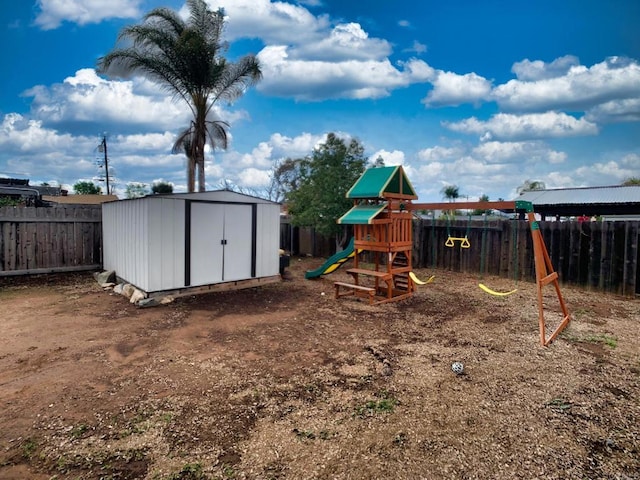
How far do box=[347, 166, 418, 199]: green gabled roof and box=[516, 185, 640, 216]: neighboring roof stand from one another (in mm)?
12032

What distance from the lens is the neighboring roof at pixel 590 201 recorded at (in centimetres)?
1698

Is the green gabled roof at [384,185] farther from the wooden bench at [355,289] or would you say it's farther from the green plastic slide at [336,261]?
the wooden bench at [355,289]

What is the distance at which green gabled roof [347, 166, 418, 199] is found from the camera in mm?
6978

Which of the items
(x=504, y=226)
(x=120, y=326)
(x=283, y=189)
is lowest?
(x=120, y=326)

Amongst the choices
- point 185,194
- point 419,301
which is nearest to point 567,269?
point 419,301

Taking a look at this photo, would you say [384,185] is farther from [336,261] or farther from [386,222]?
[336,261]

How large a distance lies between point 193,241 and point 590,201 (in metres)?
18.5

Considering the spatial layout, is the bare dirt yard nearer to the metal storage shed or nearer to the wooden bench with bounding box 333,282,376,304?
the wooden bench with bounding box 333,282,376,304

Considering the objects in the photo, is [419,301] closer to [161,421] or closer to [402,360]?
[402,360]

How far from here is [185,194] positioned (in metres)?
7.11

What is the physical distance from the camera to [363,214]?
7062mm

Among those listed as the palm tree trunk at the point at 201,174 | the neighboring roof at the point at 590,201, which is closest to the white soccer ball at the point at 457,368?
the palm tree trunk at the point at 201,174

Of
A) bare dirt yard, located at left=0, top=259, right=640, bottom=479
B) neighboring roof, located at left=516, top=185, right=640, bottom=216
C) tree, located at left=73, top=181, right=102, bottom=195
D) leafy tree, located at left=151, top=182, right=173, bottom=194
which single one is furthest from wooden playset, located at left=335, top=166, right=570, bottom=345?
tree, located at left=73, top=181, right=102, bottom=195

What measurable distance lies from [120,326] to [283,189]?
649 inches
